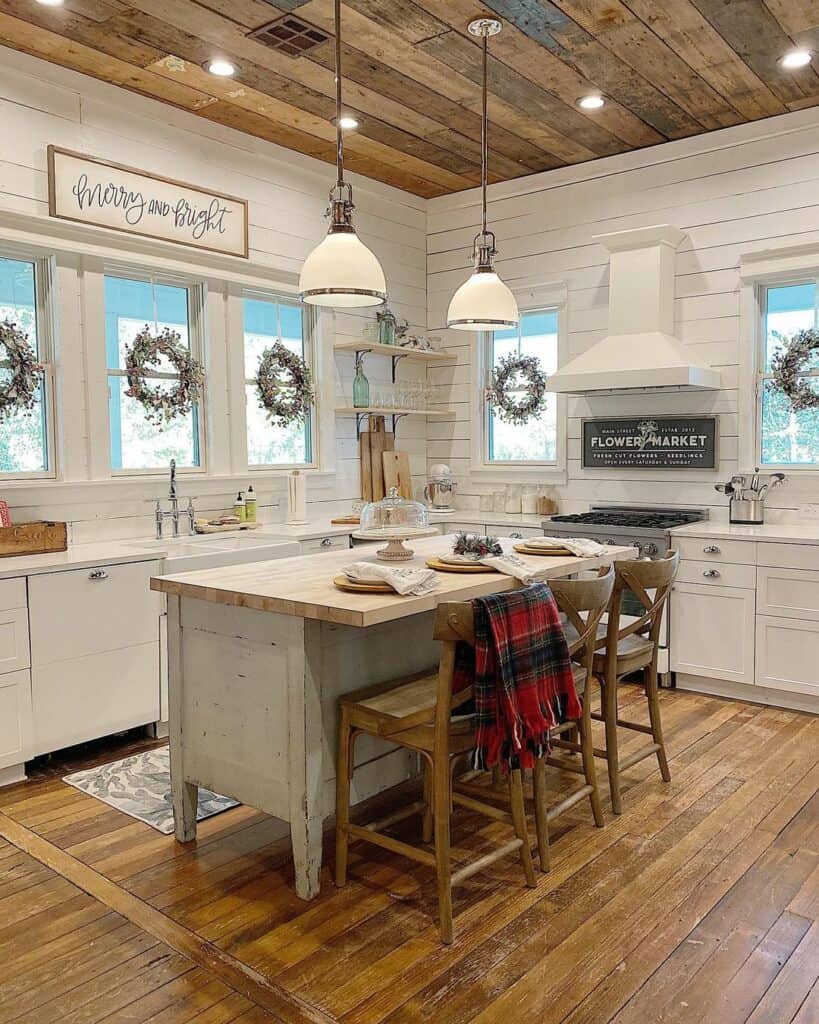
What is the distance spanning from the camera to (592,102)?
4.44 meters

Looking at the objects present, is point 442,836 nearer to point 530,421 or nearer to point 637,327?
point 637,327

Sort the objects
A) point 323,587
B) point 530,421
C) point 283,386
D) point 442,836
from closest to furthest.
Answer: point 442,836 → point 323,587 → point 283,386 → point 530,421

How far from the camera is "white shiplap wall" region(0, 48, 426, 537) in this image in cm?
390

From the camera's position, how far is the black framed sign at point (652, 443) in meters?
5.00

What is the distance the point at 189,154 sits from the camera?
461cm

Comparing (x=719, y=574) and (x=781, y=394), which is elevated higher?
(x=781, y=394)

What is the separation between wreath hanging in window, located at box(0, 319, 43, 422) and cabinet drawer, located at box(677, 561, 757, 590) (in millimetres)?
3348

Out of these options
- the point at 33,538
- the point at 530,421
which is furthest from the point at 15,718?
the point at 530,421

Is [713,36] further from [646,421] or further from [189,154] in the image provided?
[189,154]

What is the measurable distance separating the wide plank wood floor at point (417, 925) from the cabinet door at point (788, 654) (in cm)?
103

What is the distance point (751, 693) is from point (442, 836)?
267 centimetres

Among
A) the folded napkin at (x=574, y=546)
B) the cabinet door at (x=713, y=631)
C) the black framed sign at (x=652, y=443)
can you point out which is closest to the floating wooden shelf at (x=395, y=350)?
the black framed sign at (x=652, y=443)

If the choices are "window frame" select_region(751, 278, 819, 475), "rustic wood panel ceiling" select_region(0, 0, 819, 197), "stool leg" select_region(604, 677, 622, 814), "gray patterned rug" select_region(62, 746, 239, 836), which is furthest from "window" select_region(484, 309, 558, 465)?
"gray patterned rug" select_region(62, 746, 239, 836)

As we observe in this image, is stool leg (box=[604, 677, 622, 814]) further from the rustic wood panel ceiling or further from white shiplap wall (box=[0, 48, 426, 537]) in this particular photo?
the rustic wood panel ceiling
